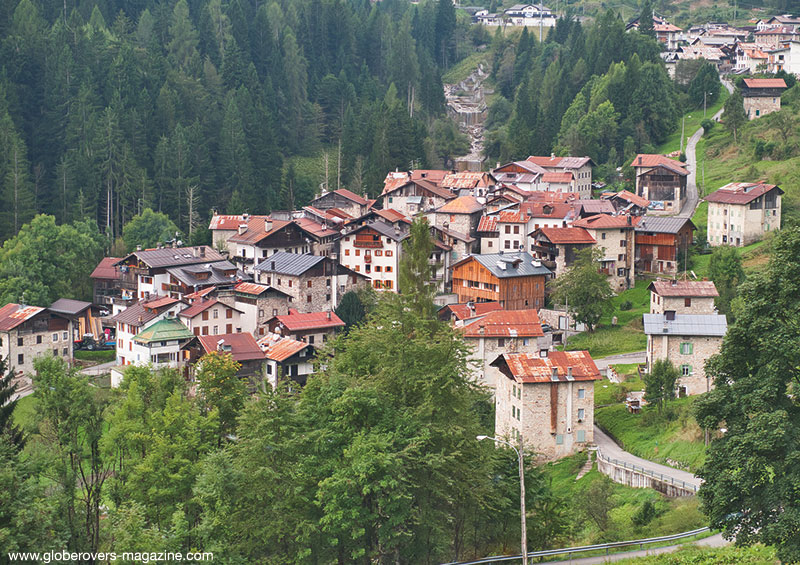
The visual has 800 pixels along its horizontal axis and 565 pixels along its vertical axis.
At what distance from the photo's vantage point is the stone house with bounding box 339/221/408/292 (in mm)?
80500

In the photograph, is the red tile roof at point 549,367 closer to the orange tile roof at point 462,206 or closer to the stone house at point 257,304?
the stone house at point 257,304

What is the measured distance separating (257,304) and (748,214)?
36.6 meters

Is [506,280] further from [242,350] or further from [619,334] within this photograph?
[242,350]

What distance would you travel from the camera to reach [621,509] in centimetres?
4069

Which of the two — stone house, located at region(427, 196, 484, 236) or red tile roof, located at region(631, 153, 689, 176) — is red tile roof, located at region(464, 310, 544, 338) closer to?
stone house, located at region(427, 196, 484, 236)

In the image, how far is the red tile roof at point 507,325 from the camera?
59.0m

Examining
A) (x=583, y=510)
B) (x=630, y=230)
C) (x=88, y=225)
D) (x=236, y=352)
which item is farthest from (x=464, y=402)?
(x=88, y=225)

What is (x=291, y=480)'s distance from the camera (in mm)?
32094

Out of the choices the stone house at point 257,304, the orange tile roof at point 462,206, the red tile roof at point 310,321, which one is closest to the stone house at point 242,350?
the red tile roof at point 310,321

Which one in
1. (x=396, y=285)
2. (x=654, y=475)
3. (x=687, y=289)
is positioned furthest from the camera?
(x=396, y=285)

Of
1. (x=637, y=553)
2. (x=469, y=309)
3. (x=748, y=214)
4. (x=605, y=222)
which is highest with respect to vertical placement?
(x=748, y=214)

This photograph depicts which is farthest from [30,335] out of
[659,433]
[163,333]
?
[659,433]

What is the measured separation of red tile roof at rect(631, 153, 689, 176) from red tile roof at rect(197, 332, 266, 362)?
146ft

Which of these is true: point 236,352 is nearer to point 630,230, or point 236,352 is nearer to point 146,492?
point 146,492
